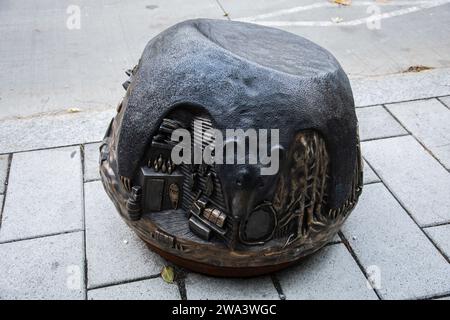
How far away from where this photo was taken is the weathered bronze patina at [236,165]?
7.56 ft

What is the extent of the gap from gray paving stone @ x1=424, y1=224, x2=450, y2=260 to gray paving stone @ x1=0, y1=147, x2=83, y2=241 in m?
2.14

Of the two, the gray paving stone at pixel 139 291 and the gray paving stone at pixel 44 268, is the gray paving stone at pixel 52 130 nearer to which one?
the gray paving stone at pixel 44 268

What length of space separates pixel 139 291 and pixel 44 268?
1.88 ft

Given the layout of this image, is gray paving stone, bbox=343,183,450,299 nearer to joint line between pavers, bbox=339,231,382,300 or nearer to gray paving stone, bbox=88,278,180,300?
joint line between pavers, bbox=339,231,382,300

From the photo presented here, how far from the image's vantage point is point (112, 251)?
2982mm

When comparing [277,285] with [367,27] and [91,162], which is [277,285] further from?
[367,27]

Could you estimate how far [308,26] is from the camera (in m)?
5.80

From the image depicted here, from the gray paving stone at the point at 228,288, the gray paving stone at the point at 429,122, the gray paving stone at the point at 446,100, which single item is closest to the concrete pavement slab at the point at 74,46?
the gray paving stone at the point at 228,288

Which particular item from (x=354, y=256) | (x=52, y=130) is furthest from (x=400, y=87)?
(x=52, y=130)

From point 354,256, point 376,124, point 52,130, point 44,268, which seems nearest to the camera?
point 44,268

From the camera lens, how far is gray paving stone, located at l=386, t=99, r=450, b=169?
3916mm

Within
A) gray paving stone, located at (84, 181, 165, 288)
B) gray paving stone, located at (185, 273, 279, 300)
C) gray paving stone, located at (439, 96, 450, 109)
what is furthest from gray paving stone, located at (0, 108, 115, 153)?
gray paving stone, located at (439, 96, 450, 109)

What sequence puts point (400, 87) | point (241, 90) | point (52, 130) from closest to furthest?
point (241, 90)
point (52, 130)
point (400, 87)
